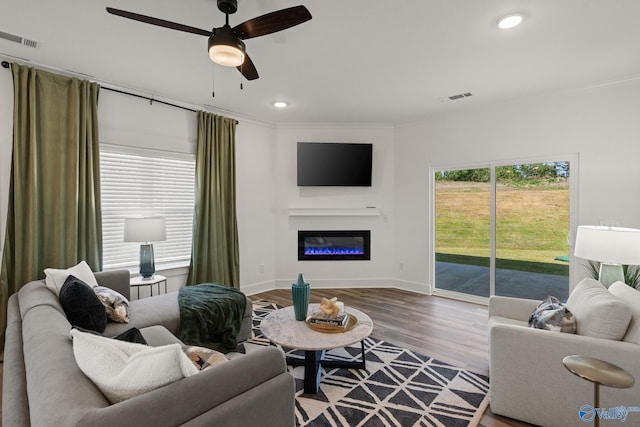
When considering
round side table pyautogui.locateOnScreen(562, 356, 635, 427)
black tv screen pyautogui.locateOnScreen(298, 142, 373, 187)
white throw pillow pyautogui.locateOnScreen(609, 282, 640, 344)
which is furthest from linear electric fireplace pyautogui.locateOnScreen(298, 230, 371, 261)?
round side table pyautogui.locateOnScreen(562, 356, 635, 427)

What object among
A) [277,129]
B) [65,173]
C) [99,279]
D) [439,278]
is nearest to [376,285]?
[439,278]

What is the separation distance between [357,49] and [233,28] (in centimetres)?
120

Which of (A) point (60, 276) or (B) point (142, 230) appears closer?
(A) point (60, 276)

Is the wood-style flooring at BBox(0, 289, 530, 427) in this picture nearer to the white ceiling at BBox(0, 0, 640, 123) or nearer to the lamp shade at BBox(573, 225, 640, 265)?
the lamp shade at BBox(573, 225, 640, 265)

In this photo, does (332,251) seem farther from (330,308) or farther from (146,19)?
(146,19)

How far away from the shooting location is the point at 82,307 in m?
2.24

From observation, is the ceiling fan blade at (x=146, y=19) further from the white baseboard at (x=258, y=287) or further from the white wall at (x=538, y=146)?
the white wall at (x=538, y=146)

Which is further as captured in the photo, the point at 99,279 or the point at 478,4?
the point at 99,279

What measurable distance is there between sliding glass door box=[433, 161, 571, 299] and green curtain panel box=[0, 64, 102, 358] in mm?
4643

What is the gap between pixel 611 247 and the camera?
2498mm

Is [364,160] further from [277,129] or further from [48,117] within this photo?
[48,117]

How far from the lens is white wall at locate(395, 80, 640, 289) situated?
3.41 m

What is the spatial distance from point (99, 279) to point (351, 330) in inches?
96.6

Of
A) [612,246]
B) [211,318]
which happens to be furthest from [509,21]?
[211,318]
